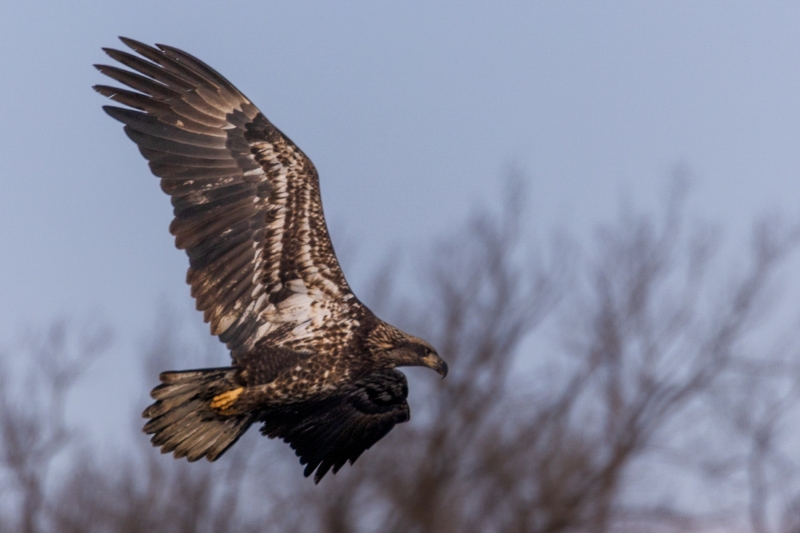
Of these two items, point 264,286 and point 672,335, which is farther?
point 672,335

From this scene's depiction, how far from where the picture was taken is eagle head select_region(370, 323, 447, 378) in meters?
8.90

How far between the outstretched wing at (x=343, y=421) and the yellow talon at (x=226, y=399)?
65cm

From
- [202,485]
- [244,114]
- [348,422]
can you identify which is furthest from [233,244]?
[202,485]

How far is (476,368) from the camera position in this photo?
92.5 ft

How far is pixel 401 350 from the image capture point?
8945 mm

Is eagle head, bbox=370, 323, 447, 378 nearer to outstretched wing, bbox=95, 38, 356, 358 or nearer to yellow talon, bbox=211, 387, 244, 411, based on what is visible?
outstretched wing, bbox=95, 38, 356, 358

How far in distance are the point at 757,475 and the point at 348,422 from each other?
17.5m

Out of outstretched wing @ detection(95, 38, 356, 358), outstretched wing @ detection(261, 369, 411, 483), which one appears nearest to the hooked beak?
outstretched wing @ detection(261, 369, 411, 483)

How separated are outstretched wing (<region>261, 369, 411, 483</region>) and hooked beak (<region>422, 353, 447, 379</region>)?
0.45 meters

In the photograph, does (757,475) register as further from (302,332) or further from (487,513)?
(302,332)

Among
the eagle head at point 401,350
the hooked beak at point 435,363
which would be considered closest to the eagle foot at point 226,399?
the eagle head at point 401,350

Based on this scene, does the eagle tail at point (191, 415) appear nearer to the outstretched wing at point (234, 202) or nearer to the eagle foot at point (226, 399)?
the eagle foot at point (226, 399)

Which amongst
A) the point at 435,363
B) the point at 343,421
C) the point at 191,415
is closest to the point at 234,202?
the point at 191,415

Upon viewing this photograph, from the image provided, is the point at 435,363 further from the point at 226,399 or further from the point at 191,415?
the point at 191,415
